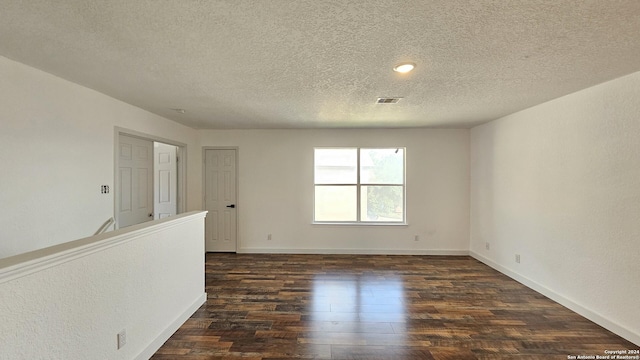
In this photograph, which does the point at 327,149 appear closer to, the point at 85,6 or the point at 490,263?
the point at 490,263

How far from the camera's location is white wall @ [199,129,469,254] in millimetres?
4840

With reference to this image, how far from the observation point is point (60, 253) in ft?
4.50

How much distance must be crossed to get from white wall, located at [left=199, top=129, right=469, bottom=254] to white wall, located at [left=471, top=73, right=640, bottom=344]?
833 mm

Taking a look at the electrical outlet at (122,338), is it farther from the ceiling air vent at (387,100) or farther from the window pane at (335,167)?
the window pane at (335,167)

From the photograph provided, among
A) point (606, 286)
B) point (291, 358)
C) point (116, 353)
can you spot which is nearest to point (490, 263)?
point (606, 286)

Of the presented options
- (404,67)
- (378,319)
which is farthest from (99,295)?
(404,67)

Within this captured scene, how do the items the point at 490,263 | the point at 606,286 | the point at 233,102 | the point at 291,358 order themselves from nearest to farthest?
the point at 291,358 < the point at 606,286 < the point at 233,102 < the point at 490,263

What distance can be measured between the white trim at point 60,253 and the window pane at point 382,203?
3.60 m

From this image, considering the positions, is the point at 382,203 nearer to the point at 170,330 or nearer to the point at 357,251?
the point at 357,251

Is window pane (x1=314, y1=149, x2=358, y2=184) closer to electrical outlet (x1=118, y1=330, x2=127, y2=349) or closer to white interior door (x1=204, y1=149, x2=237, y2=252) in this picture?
white interior door (x1=204, y1=149, x2=237, y2=252)

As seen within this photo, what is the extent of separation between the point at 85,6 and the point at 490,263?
5406mm

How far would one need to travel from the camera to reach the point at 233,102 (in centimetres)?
313

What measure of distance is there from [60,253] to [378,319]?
2.52 metres

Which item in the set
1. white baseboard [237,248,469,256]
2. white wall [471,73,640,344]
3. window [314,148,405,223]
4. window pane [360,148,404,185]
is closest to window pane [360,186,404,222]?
window [314,148,405,223]
